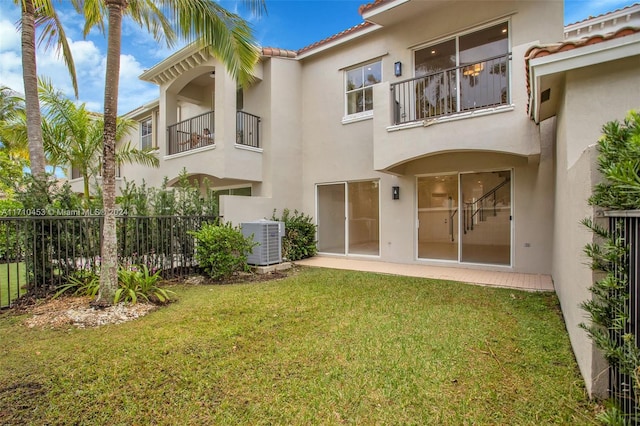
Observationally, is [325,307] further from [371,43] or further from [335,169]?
[371,43]

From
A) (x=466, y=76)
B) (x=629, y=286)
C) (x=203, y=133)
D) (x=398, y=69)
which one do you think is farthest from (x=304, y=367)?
(x=203, y=133)

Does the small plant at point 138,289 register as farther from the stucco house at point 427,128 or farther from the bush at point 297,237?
the bush at point 297,237

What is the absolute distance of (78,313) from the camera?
563cm

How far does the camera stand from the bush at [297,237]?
38.6 ft

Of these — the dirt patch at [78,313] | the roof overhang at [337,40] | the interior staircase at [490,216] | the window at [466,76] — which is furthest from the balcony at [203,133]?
the interior staircase at [490,216]

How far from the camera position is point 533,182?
8820mm

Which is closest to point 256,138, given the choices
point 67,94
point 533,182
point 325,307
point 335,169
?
point 335,169

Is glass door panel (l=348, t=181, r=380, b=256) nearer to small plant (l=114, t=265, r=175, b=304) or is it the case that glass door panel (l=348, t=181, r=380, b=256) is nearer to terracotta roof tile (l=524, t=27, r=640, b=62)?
terracotta roof tile (l=524, t=27, r=640, b=62)

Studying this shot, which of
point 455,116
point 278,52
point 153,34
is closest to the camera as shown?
point 455,116

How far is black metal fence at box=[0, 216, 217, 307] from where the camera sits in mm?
6340

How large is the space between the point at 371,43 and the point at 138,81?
10995mm

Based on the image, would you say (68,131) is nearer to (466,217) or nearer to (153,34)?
(153,34)

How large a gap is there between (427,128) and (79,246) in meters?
9.27

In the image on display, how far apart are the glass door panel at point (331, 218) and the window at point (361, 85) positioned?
10.1 feet
